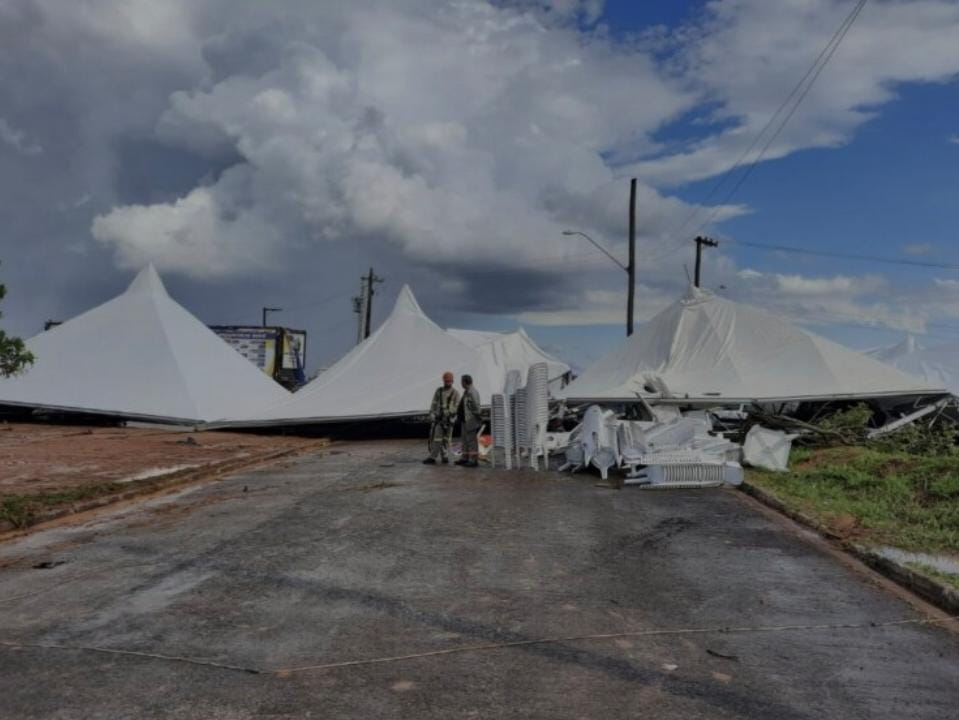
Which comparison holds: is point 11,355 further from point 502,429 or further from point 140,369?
point 140,369

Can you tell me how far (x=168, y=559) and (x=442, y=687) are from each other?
3777 millimetres

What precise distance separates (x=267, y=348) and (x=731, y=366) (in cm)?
2641

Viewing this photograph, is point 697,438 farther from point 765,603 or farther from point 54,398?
point 54,398

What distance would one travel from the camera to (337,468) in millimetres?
15062

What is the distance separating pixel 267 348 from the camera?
1655 inches

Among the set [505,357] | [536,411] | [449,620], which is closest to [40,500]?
[449,620]

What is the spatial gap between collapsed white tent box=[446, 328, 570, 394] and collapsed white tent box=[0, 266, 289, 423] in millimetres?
6881

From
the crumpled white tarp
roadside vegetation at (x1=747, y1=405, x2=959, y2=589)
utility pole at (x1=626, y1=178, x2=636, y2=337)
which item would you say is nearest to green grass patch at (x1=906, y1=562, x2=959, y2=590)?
roadside vegetation at (x1=747, y1=405, x2=959, y2=589)

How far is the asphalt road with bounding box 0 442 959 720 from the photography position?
3.96 meters

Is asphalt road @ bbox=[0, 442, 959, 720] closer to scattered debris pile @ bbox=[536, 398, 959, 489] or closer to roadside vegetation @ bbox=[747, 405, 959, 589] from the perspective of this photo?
roadside vegetation @ bbox=[747, 405, 959, 589]

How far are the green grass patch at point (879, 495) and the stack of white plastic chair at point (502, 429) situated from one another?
14.2ft

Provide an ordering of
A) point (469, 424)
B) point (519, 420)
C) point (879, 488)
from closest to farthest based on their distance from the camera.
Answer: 1. point (879, 488)
2. point (469, 424)
3. point (519, 420)

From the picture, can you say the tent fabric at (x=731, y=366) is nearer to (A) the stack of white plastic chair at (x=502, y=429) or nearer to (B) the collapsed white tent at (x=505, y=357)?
(B) the collapsed white tent at (x=505, y=357)

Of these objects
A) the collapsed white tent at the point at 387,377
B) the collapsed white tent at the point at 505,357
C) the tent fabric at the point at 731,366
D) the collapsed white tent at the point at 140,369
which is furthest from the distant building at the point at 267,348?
the tent fabric at the point at 731,366
